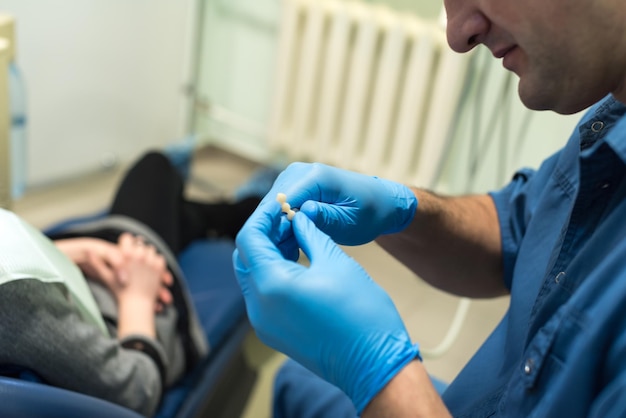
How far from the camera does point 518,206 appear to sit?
38.1 inches

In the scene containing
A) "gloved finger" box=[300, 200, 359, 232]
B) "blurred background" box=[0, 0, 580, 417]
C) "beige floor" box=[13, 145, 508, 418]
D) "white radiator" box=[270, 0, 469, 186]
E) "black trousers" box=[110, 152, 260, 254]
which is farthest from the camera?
"white radiator" box=[270, 0, 469, 186]

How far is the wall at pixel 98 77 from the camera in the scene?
1976mm

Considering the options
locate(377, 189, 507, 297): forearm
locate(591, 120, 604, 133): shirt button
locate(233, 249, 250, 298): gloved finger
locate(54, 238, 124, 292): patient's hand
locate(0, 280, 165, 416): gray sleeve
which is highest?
locate(591, 120, 604, 133): shirt button

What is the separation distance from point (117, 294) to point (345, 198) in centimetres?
64

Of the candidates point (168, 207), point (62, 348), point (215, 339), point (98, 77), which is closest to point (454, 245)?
point (62, 348)

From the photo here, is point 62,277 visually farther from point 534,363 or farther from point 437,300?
point 437,300

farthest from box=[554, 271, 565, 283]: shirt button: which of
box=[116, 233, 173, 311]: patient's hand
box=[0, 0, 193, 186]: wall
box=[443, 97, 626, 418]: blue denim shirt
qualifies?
box=[0, 0, 193, 186]: wall

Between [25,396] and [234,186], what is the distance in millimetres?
1863

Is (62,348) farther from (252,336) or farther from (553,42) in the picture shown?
(252,336)

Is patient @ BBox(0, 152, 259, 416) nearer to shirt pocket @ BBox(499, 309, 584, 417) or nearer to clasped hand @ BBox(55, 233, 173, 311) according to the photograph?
clasped hand @ BBox(55, 233, 173, 311)

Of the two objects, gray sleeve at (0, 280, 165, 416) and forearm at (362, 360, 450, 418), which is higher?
forearm at (362, 360, 450, 418)

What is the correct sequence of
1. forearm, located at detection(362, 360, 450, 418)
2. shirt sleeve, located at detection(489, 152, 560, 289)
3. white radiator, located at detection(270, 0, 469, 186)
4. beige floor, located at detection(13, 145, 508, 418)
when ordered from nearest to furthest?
forearm, located at detection(362, 360, 450, 418) → shirt sleeve, located at detection(489, 152, 560, 289) → beige floor, located at detection(13, 145, 508, 418) → white radiator, located at detection(270, 0, 469, 186)

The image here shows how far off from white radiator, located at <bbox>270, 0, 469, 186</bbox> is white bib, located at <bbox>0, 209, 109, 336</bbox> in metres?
1.27

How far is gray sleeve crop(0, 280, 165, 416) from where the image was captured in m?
0.80
